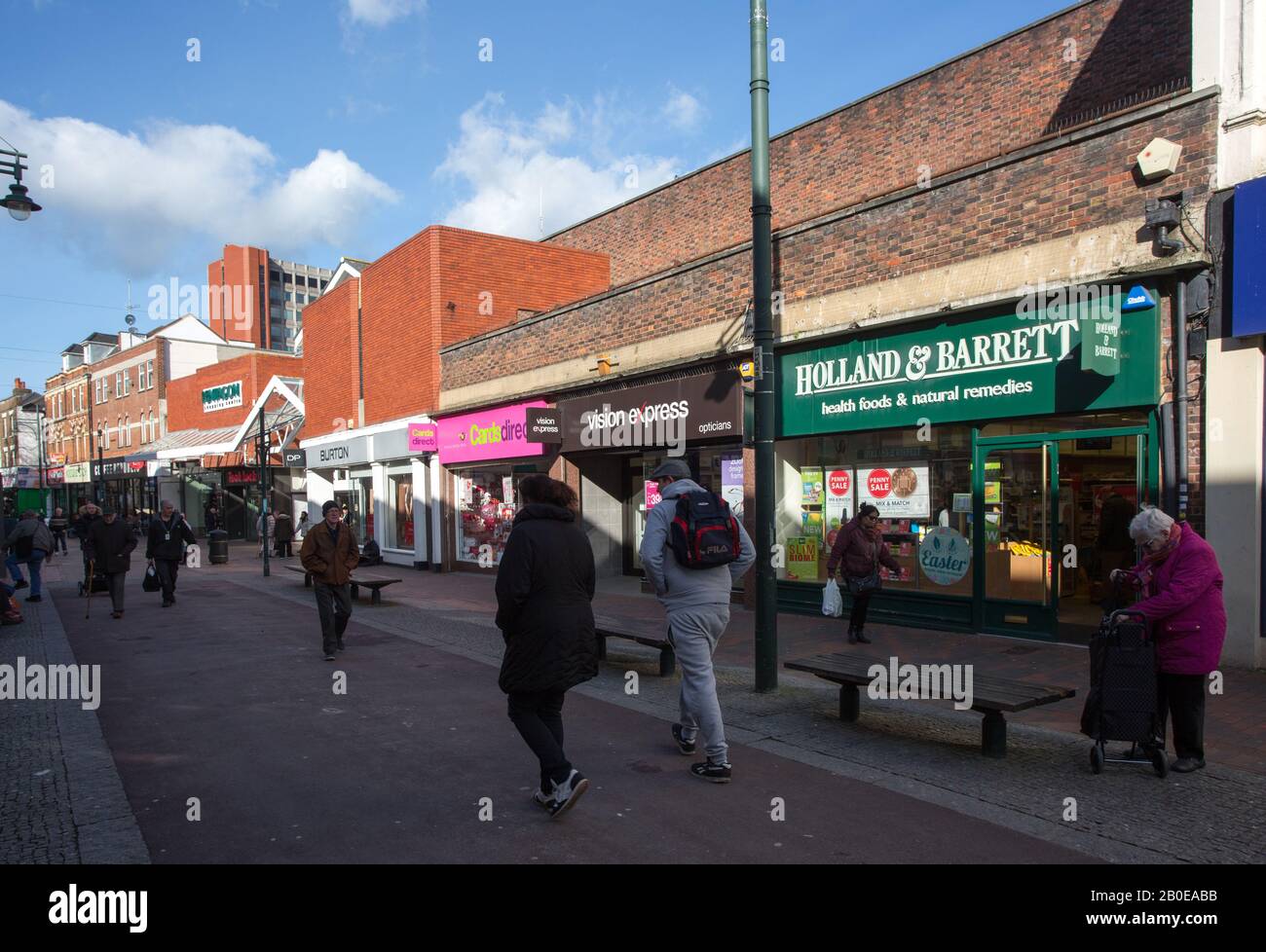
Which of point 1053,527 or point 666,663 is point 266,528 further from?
point 1053,527

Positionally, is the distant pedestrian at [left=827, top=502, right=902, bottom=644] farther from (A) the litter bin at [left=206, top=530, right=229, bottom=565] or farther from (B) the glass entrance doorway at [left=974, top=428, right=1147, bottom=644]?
(A) the litter bin at [left=206, top=530, right=229, bottom=565]

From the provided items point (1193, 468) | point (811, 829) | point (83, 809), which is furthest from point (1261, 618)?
point (83, 809)

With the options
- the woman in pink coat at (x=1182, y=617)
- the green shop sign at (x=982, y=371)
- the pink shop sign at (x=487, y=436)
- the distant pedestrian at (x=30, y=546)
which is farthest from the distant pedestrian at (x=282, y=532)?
the woman in pink coat at (x=1182, y=617)

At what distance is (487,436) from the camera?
60.2 feet

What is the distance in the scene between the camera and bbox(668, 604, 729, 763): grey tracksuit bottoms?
17.4ft

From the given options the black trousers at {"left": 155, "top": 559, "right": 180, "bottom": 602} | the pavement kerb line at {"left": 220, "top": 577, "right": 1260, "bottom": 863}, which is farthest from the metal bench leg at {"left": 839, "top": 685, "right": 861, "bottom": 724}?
the black trousers at {"left": 155, "top": 559, "right": 180, "bottom": 602}

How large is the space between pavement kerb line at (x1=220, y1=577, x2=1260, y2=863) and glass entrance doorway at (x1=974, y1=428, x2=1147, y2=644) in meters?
2.84

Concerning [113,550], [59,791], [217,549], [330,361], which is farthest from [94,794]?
[330,361]

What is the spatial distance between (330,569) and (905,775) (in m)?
6.71

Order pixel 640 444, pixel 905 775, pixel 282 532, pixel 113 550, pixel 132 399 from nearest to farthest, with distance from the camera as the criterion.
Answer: pixel 905 775
pixel 113 550
pixel 640 444
pixel 282 532
pixel 132 399

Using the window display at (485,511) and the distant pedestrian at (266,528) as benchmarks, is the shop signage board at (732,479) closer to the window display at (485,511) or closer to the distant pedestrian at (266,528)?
the window display at (485,511)

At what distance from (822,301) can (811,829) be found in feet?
26.3

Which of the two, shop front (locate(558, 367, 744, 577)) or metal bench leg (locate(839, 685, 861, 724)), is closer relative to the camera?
metal bench leg (locate(839, 685, 861, 724))
